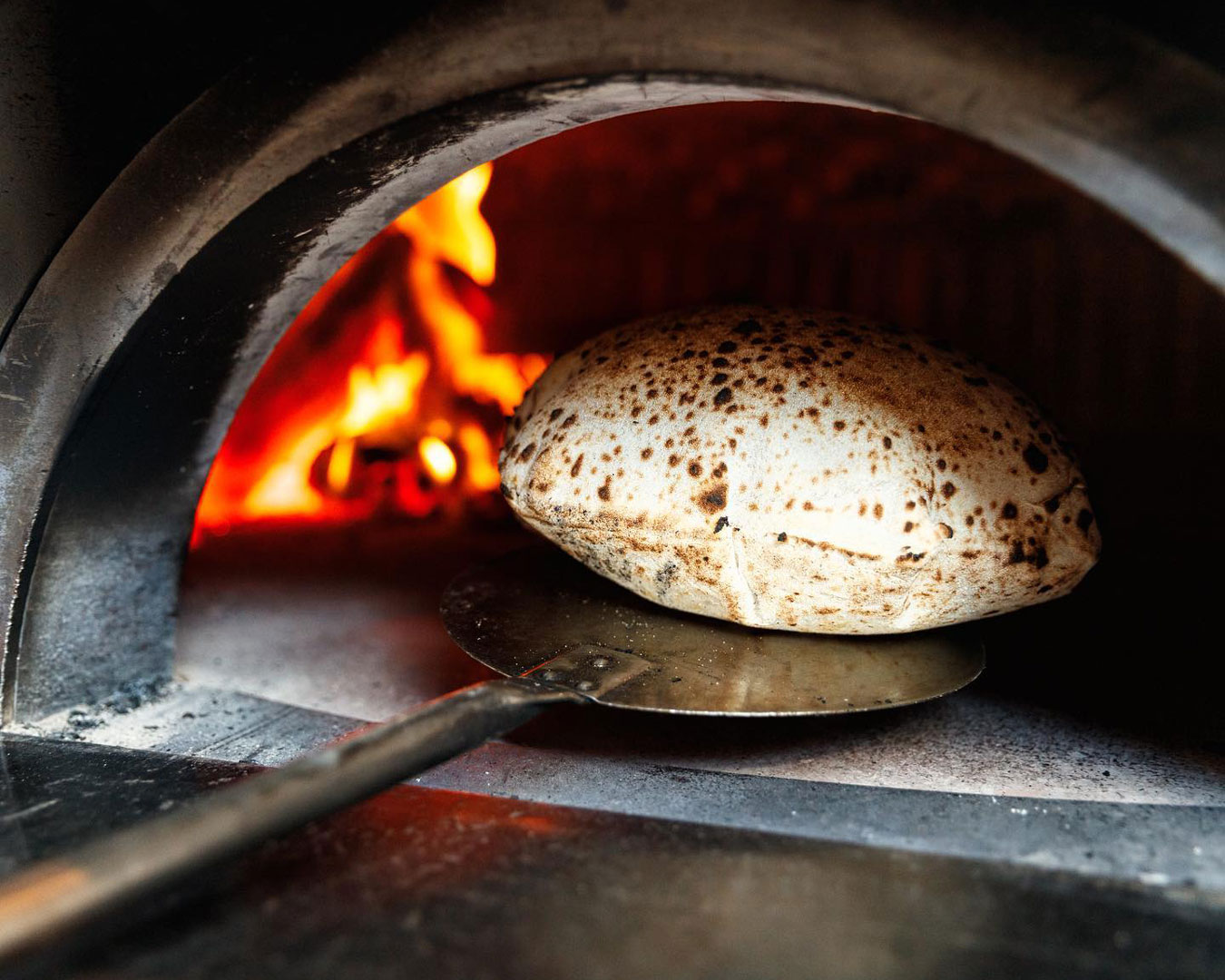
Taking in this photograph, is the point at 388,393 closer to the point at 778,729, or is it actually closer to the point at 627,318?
the point at 627,318

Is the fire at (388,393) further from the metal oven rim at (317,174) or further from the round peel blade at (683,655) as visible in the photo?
the round peel blade at (683,655)

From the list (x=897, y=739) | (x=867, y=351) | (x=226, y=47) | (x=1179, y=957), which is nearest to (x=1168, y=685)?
(x=897, y=739)

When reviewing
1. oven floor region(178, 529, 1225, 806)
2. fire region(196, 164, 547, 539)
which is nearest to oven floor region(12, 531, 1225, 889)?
oven floor region(178, 529, 1225, 806)

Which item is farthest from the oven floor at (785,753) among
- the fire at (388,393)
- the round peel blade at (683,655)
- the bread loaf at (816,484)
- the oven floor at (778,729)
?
the fire at (388,393)

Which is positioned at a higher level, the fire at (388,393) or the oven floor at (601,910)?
the fire at (388,393)

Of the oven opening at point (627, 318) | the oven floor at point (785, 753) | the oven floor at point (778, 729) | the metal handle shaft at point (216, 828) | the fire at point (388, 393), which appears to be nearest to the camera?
the metal handle shaft at point (216, 828)

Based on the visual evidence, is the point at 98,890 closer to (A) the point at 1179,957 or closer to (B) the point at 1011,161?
(A) the point at 1179,957

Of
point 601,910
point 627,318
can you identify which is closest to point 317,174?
point 601,910
